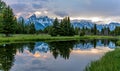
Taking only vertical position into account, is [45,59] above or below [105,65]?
below

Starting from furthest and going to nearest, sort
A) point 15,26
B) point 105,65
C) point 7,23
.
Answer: point 15,26 < point 7,23 < point 105,65

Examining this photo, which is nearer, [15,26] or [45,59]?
[45,59]

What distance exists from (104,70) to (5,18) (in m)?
73.3

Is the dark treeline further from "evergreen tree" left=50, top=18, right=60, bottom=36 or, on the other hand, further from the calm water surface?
the calm water surface

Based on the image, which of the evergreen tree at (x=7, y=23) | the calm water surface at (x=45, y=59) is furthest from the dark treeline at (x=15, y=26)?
the calm water surface at (x=45, y=59)

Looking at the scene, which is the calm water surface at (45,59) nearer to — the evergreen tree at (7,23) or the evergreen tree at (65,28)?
the evergreen tree at (7,23)

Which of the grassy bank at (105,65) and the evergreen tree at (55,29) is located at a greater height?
the grassy bank at (105,65)

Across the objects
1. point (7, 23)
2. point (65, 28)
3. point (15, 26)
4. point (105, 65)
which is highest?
point (105, 65)

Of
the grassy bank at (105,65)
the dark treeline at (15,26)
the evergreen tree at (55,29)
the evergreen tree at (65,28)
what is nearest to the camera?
the grassy bank at (105,65)

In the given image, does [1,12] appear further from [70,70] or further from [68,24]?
[70,70]

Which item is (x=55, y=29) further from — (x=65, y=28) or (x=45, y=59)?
(x=45, y=59)

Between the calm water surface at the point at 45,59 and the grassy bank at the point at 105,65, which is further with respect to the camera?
the calm water surface at the point at 45,59

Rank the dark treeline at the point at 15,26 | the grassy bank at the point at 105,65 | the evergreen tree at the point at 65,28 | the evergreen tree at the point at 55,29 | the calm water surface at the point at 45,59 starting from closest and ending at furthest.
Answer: the grassy bank at the point at 105,65
the calm water surface at the point at 45,59
the dark treeline at the point at 15,26
the evergreen tree at the point at 55,29
the evergreen tree at the point at 65,28

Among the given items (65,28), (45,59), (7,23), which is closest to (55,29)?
(65,28)
